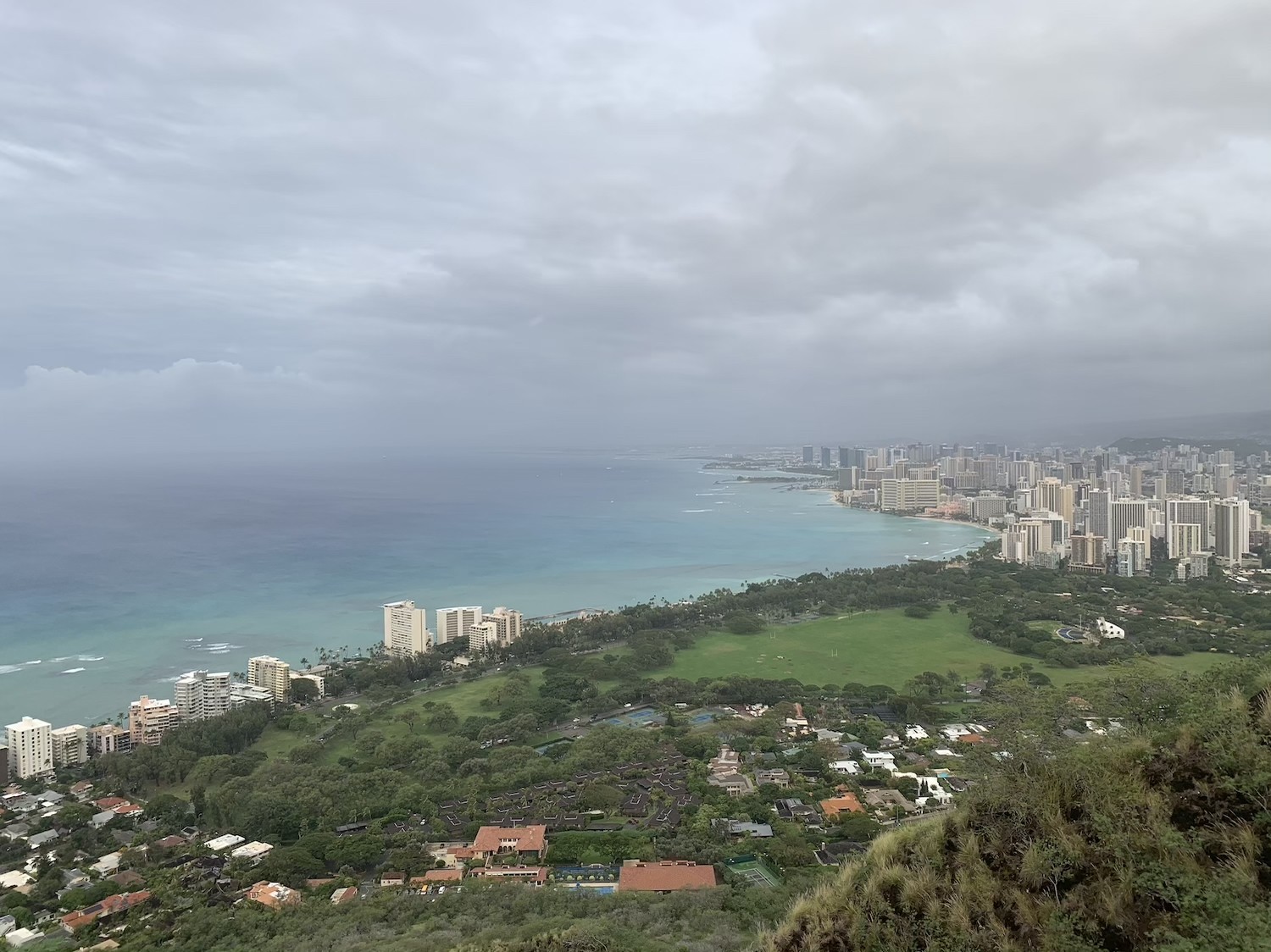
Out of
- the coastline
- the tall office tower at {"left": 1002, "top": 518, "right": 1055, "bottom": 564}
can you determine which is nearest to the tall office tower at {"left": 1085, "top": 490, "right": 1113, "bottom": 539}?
the tall office tower at {"left": 1002, "top": 518, "right": 1055, "bottom": 564}

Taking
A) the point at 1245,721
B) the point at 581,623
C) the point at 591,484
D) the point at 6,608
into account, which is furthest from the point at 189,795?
the point at 591,484

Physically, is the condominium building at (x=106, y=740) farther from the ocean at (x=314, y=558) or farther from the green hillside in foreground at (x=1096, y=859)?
the green hillside in foreground at (x=1096, y=859)

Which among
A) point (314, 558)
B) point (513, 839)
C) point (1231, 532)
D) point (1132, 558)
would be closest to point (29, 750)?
point (513, 839)

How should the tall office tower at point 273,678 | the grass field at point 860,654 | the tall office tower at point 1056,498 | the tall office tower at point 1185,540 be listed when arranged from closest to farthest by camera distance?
the tall office tower at point 273,678 → the grass field at point 860,654 → the tall office tower at point 1185,540 → the tall office tower at point 1056,498

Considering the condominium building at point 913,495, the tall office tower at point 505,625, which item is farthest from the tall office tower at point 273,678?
the condominium building at point 913,495

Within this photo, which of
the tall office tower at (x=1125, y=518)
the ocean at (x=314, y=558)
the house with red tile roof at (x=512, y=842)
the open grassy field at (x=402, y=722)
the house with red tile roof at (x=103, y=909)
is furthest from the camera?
the tall office tower at (x=1125, y=518)

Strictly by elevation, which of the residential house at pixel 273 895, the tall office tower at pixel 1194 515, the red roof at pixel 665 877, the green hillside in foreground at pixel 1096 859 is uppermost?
the green hillside in foreground at pixel 1096 859

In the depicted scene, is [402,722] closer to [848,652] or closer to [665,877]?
[665,877]

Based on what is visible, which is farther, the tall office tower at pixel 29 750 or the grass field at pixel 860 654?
the grass field at pixel 860 654
